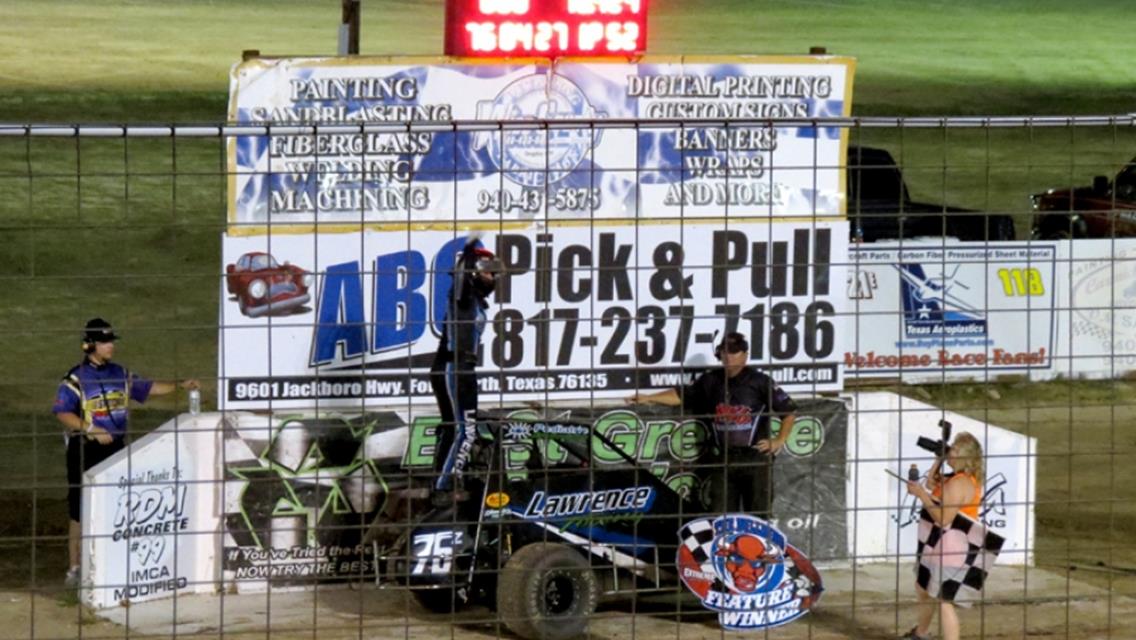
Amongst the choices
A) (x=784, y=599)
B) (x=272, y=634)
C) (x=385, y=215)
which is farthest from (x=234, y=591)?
(x=784, y=599)

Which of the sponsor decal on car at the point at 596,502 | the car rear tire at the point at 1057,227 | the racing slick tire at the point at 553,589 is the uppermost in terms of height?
the car rear tire at the point at 1057,227

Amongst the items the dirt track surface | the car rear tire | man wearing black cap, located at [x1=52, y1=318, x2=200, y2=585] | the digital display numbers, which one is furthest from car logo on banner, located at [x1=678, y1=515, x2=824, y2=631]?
the car rear tire

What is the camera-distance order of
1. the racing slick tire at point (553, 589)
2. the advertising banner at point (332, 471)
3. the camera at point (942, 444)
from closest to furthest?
1. the camera at point (942, 444)
2. the racing slick tire at point (553, 589)
3. the advertising banner at point (332, 471)

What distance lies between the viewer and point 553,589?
10.2 meters

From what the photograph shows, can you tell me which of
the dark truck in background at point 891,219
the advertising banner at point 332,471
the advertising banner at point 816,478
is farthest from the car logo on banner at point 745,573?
→ the dark truck in background at point 891,219

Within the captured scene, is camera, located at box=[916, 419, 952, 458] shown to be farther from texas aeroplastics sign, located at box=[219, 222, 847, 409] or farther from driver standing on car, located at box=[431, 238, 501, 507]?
driver standing on car, located at box=[431, 238, 501, 507]

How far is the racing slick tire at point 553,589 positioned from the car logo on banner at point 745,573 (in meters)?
0.62

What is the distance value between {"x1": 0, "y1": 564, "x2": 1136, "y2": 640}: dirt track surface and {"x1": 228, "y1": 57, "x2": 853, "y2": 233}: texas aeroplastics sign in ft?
6.99

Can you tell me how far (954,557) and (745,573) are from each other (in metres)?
1.04

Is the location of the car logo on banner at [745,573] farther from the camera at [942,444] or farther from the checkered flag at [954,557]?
the camera at [942,444]

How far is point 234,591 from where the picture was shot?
11.2 metres

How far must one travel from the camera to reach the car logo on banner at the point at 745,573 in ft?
30.3

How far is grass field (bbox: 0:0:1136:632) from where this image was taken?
507 inches

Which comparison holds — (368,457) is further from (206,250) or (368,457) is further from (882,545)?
(206,250)
